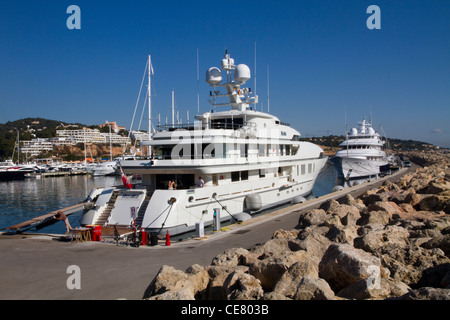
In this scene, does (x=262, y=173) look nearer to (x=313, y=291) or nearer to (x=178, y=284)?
(x=178, y=284)

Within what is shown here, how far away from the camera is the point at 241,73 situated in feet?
83.8

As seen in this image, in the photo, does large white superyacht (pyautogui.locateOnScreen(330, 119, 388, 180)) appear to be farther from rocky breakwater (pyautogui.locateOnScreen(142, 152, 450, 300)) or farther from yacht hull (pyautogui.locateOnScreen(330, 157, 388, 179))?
rocky breakwater (pyautogui.locateOnScreen(142, 152, 450, 300))

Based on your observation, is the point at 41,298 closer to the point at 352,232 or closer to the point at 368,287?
the point at 368,287

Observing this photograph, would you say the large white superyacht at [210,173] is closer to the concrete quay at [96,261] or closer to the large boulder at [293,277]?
the concrete quay at [96,261]

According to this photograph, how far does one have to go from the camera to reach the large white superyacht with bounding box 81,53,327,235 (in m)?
15.3

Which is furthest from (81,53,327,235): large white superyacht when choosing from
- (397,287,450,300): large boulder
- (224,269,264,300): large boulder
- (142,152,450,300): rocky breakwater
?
(397,287,450,300): large boulder

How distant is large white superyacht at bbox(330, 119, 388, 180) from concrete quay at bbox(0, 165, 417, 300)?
114 feet

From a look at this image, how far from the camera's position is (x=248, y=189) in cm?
1997

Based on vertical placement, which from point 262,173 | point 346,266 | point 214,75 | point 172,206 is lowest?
point 172,206
